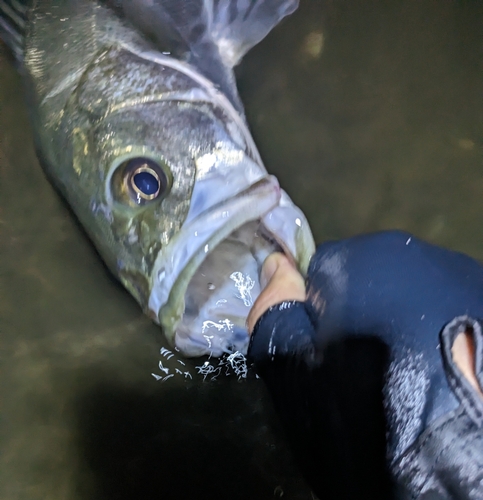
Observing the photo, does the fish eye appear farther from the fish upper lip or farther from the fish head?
the fish upper lip

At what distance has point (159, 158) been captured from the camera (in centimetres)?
87

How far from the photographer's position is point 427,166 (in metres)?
1.24

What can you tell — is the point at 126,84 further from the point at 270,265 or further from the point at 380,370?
the point at 380,370

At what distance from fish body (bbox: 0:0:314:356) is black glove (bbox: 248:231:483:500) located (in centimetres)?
17

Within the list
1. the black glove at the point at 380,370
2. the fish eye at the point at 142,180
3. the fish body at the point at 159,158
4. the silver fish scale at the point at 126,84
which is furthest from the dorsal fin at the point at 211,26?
the black glove at the point at 380,370

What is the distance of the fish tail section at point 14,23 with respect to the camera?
1143 millimetres

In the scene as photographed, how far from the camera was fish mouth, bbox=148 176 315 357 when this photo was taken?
815mm

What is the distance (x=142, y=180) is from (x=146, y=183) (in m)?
0.01

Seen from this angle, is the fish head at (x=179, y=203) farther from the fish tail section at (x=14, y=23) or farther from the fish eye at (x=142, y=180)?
the fish tail section at (x=14, y=23)

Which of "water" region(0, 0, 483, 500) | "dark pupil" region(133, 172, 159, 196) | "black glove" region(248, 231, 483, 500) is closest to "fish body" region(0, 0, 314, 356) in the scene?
"dark pupil" region(133, 172, 159, 196)

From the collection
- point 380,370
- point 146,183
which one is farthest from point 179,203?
point 380,370

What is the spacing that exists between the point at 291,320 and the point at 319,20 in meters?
0.98

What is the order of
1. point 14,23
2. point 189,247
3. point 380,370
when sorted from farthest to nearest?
point 14,23
point 189,247
point 380,370

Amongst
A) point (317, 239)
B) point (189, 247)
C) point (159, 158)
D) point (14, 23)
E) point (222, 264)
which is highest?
point (14, 23)
